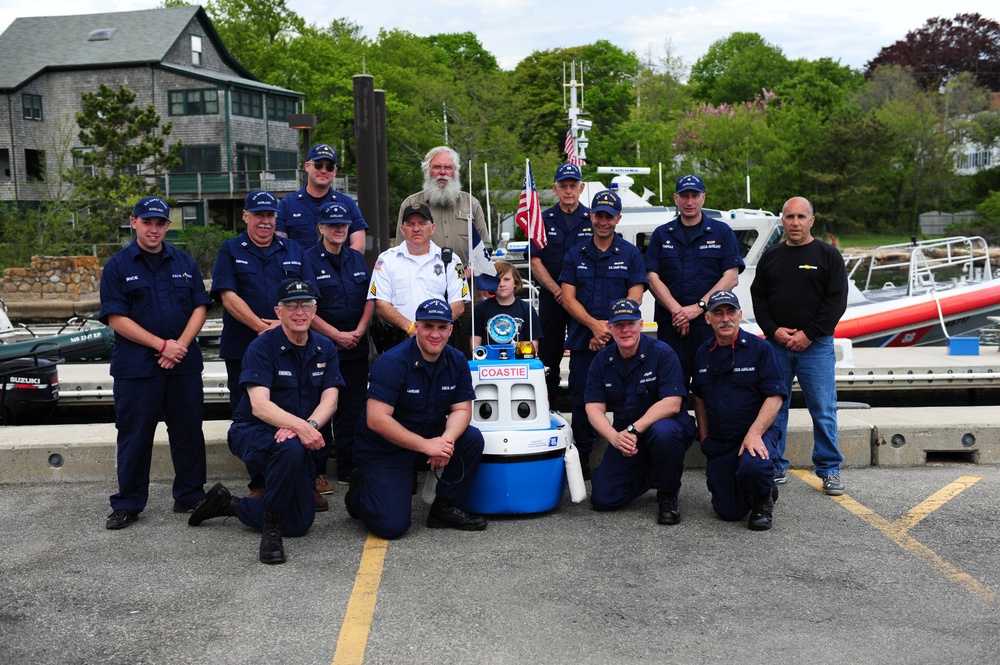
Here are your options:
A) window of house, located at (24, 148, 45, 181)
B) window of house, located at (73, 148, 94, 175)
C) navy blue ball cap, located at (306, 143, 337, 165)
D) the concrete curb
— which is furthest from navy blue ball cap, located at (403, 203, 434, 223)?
window of house, located at (24, 148, 45, 181)

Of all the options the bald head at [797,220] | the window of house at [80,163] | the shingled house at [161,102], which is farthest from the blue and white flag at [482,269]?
the shingled house at [161,102]

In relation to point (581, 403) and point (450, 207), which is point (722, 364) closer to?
point (581, 403)

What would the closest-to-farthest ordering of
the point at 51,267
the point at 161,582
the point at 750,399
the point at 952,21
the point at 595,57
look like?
the point at 161,582, the point at 750,399, the point at 51,267, the point at 595,57, the point at 952,21

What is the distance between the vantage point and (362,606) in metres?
5.08

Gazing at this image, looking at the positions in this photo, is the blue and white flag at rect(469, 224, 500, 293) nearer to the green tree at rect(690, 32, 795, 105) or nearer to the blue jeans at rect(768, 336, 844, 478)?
the blue jeans at rect(768, 336, 844, 478)

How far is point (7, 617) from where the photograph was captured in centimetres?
495

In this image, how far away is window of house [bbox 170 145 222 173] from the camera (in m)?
45.9

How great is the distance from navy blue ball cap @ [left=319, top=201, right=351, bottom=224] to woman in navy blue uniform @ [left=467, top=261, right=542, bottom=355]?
1.22 m

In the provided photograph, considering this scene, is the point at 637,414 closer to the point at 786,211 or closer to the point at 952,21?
the point at 786,211

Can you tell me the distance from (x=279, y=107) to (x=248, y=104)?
8.18 feet

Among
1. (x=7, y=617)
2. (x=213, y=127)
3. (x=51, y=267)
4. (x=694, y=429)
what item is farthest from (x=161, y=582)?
(x=213, y=127)

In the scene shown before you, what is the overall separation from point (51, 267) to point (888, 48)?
70702mm

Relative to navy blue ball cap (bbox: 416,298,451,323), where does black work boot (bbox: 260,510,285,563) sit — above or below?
below

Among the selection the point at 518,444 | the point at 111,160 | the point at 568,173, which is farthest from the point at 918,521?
the point at 111,160
